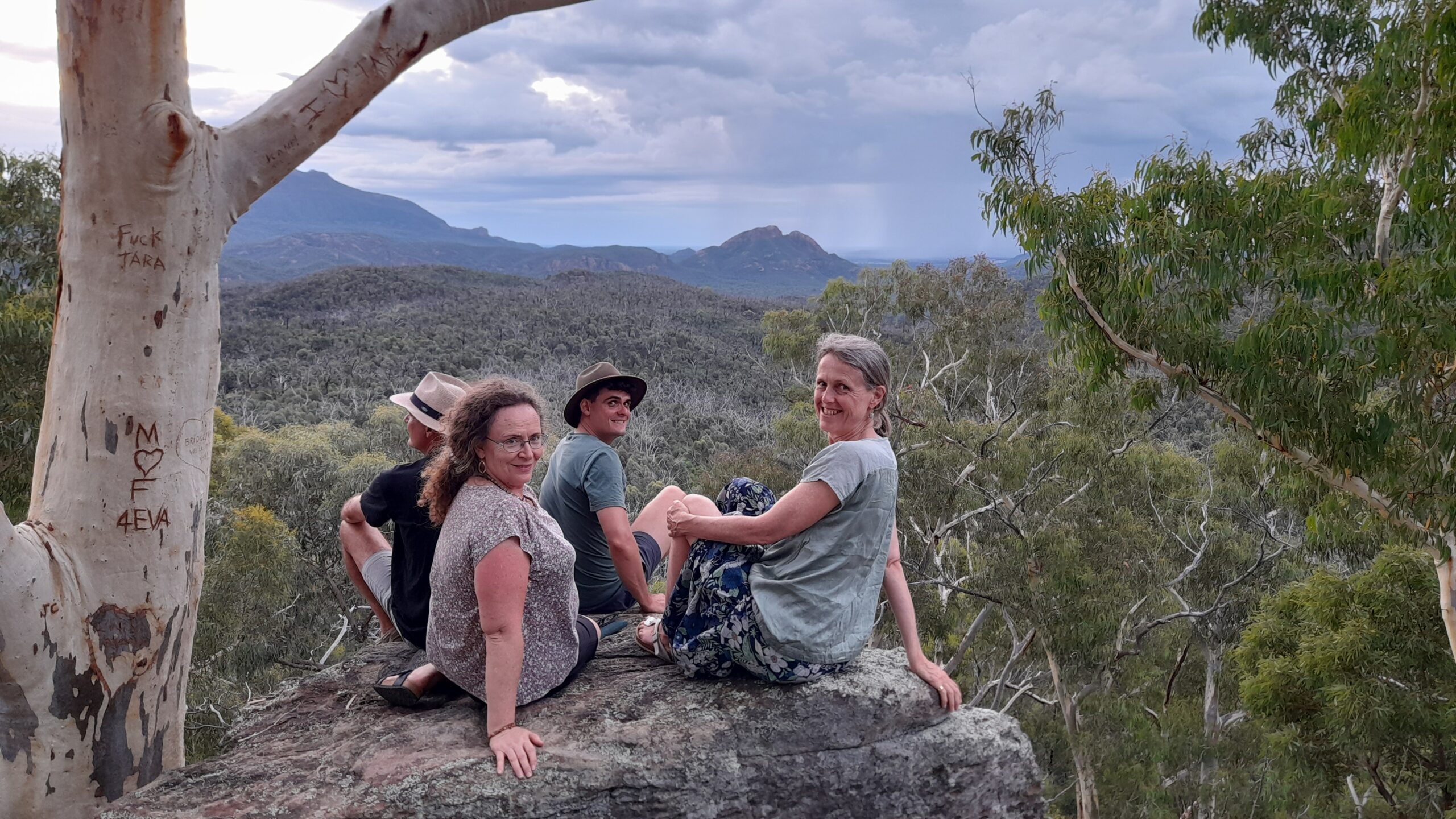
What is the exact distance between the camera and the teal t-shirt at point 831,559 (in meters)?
2.65

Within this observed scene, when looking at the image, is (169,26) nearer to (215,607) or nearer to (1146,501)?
(215,607)

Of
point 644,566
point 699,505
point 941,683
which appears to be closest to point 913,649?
point 941,683

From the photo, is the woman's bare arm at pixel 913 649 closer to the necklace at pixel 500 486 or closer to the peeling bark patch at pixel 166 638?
the necklace at pixel 500 486

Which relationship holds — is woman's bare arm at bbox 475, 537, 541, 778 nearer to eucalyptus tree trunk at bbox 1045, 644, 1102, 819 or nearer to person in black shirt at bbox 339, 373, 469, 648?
person in black shirt at bbox 339, 373, 469, 648

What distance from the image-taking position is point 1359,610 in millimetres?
7973

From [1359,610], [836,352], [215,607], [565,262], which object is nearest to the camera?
[836,352]

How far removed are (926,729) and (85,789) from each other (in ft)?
7.38

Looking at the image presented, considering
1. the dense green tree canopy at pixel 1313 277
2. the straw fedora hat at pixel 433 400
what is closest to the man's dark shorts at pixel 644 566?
the straw fedora hat at pixel 433 400

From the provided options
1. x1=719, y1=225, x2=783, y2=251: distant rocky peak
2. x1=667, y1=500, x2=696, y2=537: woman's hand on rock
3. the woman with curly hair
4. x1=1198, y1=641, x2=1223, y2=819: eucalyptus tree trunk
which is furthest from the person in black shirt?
x1=719, y1=225, x2=783, y2=251: distant rocky peak

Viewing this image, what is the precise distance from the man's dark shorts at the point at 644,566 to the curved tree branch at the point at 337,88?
5.55 feet

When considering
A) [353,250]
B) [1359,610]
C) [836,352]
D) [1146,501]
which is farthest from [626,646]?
[353,250]

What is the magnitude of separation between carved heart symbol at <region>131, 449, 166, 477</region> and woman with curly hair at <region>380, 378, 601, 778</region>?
693 mm

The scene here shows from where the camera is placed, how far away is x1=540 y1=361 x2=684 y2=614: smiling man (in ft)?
10.9

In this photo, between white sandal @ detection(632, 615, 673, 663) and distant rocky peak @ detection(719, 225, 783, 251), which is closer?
white sandal @ detection(632, 615, 673, 663)
